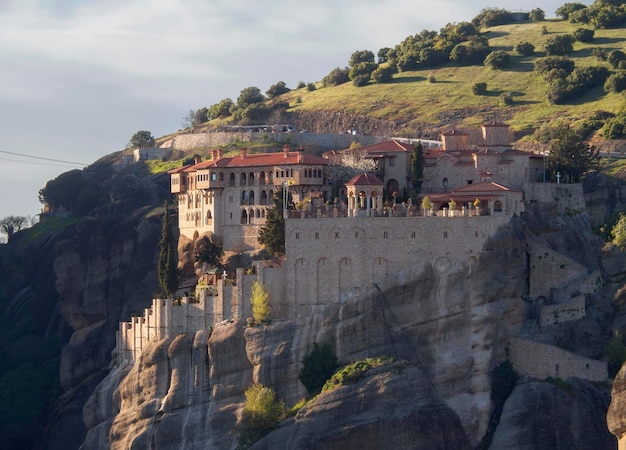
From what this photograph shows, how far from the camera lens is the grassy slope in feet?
456

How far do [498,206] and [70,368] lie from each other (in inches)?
1599

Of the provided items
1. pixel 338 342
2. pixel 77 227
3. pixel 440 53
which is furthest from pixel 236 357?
pixel 440 53

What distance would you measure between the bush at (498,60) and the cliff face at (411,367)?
50.5 m

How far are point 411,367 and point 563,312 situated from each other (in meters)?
11.0

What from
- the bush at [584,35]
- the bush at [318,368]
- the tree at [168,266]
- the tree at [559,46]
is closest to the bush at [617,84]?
the tree at [559,46]

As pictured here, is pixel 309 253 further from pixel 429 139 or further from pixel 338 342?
pixel 429 139

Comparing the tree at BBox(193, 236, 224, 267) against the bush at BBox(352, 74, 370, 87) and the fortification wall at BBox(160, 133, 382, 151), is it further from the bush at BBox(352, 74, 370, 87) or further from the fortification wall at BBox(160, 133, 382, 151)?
the bush at BBox(352, 74, 370, 87)

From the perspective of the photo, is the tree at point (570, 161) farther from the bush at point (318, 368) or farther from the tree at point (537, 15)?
the tree at point (537, 15)

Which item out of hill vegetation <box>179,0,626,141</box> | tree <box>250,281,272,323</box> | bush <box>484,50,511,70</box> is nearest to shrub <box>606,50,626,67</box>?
hill vegetation <box>179,0,626,141</box>

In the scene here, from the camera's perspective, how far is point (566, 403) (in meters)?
96.0

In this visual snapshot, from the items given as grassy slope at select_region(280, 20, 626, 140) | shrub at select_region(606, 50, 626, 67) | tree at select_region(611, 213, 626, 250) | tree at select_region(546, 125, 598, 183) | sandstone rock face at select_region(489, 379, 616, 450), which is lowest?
sandstone rock face at select_region(489, 379, 616, 450)

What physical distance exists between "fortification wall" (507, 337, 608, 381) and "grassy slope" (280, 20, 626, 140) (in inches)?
1490

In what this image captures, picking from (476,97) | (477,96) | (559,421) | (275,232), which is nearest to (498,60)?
(477,96)

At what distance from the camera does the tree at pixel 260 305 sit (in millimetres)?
102688
